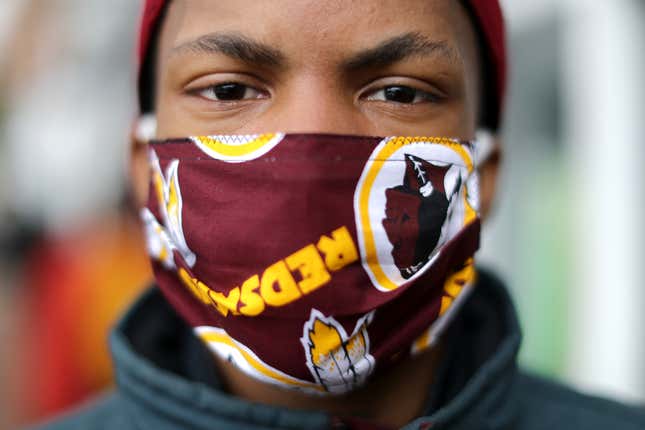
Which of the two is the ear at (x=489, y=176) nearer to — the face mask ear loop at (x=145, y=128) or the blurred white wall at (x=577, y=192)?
the face mask ear loop at (x=145, y=128)

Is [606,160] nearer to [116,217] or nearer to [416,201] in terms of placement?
[416,201]

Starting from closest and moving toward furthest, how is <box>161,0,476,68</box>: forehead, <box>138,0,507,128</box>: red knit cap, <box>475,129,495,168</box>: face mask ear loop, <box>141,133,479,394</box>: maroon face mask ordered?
<box>141,133,479,394</box>: maroon face mask → <box>161,0,476,68</box>: forehead → <box>138,0,507,128</box>: red knit cap → <box>475,129,495,168</box>: face mask ear loop

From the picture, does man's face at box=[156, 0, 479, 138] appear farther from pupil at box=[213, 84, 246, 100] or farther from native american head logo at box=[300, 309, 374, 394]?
native american head logo at box=[300, 309, 374, 394]

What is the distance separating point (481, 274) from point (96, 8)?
5.06m

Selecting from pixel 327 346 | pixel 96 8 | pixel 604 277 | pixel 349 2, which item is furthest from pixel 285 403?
pixel 96 8

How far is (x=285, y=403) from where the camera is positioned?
157 cm

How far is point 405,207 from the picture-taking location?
55.1 inches

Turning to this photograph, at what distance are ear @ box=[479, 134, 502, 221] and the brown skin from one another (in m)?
0.25

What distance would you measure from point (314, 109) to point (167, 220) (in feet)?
1.40

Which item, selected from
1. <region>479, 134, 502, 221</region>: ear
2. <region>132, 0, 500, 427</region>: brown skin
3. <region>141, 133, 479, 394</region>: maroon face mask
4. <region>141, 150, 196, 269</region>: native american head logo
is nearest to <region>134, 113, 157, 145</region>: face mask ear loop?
<region>132, 0, 500, 427</region>: brown skin

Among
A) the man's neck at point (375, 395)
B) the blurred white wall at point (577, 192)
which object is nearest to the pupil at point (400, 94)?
the man's neck at point (375, 395)

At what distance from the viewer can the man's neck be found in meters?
1.57

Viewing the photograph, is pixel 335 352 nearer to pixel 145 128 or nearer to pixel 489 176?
pixel 489 176

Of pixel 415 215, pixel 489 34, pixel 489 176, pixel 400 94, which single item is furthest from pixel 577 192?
pixel 415 215
